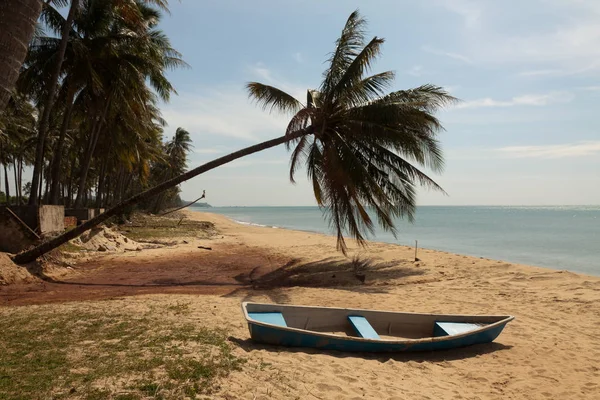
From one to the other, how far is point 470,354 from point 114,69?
16021 mm

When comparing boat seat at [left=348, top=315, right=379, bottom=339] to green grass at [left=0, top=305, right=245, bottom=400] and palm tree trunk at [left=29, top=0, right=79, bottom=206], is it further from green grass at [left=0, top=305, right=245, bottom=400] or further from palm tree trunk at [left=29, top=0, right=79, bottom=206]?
palm tree trunk at [left=29, top=0, right=79, bottom=206]

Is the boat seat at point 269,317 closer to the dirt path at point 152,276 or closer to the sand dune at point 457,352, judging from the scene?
the sand dune at point 457,352

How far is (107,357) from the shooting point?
4320mm

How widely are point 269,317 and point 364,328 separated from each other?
1418mm

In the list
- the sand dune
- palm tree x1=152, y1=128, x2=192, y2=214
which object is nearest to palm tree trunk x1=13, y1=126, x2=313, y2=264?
the sand dune

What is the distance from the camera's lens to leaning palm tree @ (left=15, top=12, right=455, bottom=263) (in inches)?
442

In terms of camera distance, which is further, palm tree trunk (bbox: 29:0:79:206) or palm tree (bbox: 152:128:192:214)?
palm tree (bbox: 152:128:192:214)

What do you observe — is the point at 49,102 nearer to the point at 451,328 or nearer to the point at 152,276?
the point at 152,276

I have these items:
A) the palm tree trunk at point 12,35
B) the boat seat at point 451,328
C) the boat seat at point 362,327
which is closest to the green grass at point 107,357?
the boat seat at point 362,327

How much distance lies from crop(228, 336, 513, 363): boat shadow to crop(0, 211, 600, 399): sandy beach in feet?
0.06

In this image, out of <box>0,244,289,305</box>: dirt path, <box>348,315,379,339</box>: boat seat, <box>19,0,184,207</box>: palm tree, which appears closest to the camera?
<box>348,315,379,339</box>: boat seat

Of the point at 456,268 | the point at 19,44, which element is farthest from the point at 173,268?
the point at 19,44

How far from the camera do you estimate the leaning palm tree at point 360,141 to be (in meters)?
11.2

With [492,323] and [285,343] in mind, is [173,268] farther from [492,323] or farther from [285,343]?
[492,323]
